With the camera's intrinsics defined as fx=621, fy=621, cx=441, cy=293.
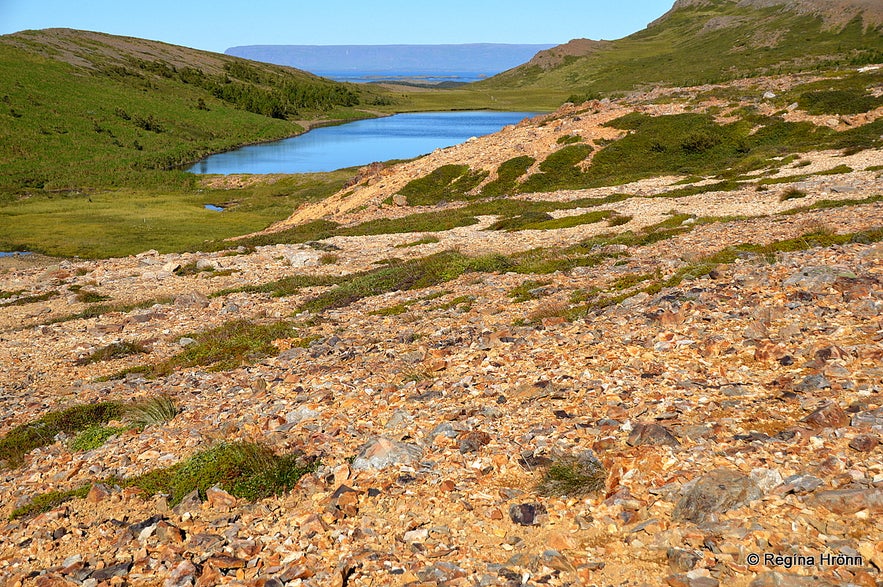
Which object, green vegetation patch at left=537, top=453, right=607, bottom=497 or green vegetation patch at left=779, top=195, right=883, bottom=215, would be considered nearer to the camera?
green vegetation patch at left=537, top=453, right=607, bottom=497

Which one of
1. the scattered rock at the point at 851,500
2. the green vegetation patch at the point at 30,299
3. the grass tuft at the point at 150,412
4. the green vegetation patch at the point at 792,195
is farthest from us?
the green vegetation patch at the point at 792,195

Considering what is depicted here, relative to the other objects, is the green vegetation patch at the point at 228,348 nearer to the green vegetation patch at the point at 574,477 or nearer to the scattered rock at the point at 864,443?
the green vegetation patch at the point at 574,477

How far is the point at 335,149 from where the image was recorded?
157250 millimetres

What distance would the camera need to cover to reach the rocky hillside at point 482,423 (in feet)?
25.9

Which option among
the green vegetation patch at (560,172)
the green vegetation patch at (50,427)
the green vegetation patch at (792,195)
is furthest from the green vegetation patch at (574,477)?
the green vegetation patch at (560,172)

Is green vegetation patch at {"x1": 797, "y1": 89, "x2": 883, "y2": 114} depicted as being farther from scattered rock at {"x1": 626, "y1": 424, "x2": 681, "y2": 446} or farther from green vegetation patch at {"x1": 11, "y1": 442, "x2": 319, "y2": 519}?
green vegetation patch at {"x1": 11, "y1": 442, "x2": 319, "y2": 519}

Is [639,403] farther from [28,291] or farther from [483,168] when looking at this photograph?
[483,168]

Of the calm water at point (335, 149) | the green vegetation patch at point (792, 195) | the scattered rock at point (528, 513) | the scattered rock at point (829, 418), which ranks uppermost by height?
the calm water at point (335, 149)

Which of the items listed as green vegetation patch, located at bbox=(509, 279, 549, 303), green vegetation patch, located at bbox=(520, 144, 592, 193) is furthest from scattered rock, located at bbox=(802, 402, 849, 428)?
green vegetation patch, located at bbox=(520, 144, 592, 193)

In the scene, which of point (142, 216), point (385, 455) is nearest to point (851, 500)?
point (385, 455)

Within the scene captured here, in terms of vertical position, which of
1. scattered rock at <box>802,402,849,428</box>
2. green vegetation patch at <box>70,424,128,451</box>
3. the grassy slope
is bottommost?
the grassy slope

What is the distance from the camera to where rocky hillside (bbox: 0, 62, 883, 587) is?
25.9 ft

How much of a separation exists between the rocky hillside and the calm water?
107 m

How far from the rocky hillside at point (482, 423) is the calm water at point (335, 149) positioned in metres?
107
